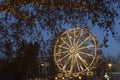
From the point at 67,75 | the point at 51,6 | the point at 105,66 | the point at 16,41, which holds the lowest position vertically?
the point at 105,66

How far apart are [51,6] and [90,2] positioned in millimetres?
1100

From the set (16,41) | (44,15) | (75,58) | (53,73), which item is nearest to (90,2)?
(44,15)

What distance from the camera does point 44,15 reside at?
453 inches

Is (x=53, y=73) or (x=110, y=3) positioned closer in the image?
(x=110, y=3)

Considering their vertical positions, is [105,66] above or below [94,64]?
below

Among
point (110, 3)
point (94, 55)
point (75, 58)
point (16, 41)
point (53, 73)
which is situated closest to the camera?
point (110, 3)

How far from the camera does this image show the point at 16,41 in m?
12.4

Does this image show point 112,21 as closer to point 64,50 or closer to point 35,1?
point 35,1

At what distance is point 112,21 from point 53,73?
49.9m

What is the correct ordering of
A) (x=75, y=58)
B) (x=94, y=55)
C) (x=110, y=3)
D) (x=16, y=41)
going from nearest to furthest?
(x=110, y=3) → (x=16, y=41) → (x=94, y=55) → (x=75, y=58)

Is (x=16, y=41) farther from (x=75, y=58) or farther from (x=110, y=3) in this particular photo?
(x=75, y=58)

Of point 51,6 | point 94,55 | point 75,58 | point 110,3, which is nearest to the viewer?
point 110,3

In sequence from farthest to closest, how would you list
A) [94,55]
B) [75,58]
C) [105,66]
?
[105,66], [75,58], [94,55]

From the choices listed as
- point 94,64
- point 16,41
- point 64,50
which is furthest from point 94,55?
point 16,41
